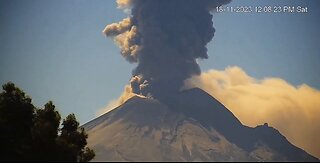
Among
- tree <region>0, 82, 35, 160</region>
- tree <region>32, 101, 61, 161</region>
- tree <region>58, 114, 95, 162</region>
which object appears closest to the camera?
tree <region>32, 101, 61, 161</region>

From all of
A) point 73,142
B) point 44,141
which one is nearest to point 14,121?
point 44,141

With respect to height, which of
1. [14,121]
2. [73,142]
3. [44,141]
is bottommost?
[44,141]

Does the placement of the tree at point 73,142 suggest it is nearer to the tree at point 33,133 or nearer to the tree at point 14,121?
the tree at point 33,133

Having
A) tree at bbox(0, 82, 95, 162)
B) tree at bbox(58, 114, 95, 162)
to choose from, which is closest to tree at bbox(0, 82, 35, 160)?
tree at bbox(0, 82, 95, 162)

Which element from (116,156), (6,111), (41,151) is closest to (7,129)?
(6,111)

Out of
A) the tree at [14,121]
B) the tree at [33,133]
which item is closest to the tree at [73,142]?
the tree at [33,133]

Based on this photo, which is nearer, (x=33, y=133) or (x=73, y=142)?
(x=33, y=133)

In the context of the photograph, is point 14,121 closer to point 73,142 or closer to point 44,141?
point 44,141

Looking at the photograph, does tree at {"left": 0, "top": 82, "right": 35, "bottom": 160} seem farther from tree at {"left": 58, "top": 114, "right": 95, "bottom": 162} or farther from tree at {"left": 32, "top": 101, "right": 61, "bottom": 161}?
tree at {"left": 58, "top": 114, "right": 95, "bottom": 162}
